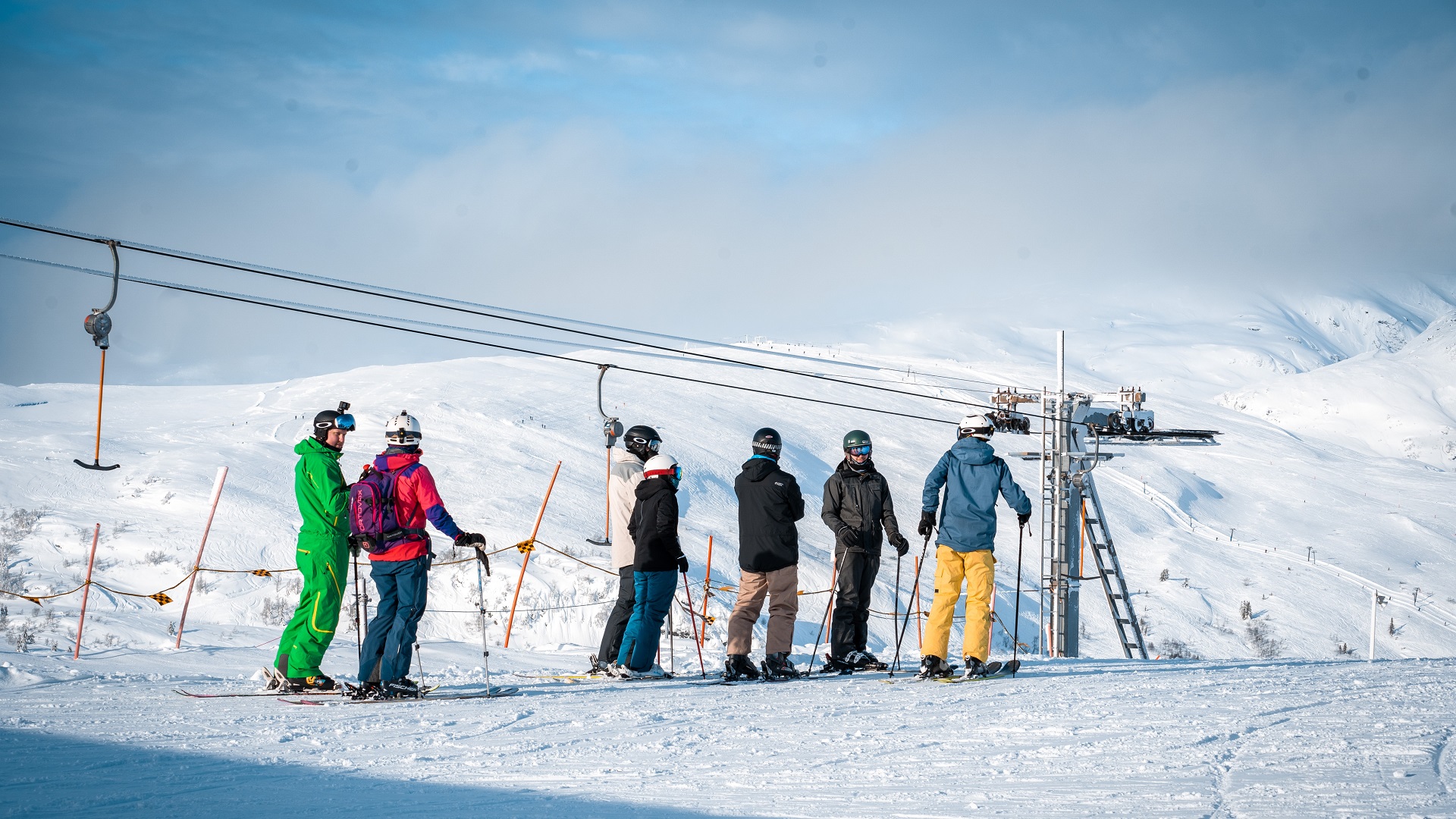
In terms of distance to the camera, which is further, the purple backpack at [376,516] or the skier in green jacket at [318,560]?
the skier in green jacket at [318,560]

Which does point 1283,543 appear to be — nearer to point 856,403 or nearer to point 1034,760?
point 856,403

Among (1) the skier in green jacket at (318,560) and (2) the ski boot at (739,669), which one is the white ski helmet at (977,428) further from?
(1) the skier in green jacket at (318,560)

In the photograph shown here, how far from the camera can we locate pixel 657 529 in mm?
8906

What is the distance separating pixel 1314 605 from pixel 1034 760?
27.0 meters

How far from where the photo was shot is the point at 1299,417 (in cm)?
7569

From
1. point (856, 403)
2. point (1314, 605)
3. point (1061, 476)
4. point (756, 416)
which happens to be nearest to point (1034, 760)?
point (1061, 476)

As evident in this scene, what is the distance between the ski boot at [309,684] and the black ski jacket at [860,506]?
4.28 metres

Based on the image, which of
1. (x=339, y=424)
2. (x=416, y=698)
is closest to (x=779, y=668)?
(x=416, y=698)

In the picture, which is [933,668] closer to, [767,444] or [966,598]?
[966,598]

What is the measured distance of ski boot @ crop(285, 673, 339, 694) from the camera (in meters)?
A: 8.01

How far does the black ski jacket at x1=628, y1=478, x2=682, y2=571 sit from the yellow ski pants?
218 cm

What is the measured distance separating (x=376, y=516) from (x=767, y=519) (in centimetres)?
329

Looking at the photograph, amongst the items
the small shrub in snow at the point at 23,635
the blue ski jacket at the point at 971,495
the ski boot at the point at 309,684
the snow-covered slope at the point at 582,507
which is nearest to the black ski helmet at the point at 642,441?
the snow-covered slope at the point at 582,507

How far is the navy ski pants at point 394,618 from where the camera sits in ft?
25.2
